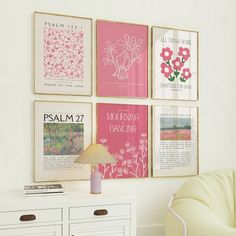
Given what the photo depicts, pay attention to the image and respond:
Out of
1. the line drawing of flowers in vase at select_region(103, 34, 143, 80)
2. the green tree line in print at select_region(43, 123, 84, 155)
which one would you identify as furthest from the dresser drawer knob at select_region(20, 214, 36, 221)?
the line drawing of flowers in vase at select_region(103, 34, 143, 80)

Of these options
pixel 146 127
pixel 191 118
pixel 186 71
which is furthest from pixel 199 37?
pixel 146 127

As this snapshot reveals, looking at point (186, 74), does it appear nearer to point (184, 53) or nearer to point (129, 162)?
point (184, 53)

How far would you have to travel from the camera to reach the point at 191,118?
3.26 meters

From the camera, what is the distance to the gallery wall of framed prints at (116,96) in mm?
2799

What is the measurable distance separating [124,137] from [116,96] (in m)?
0.36

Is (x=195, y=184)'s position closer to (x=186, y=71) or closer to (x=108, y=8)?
(x=186, y=71)

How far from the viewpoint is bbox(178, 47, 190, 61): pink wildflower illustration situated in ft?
10.6

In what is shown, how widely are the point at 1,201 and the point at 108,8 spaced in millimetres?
1771

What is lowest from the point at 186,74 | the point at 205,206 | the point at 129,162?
the point at 205,206

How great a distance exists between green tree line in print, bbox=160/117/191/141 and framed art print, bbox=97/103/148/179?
0.58 ft

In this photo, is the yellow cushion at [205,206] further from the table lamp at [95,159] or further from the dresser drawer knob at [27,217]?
the dresser drawer knob at [27,217]

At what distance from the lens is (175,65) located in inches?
126

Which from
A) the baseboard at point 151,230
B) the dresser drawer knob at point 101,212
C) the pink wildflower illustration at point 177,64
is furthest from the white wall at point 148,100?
the dresser drawer knob at point 101,212

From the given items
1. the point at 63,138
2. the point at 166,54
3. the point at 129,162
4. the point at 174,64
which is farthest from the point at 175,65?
the point at 63,138
